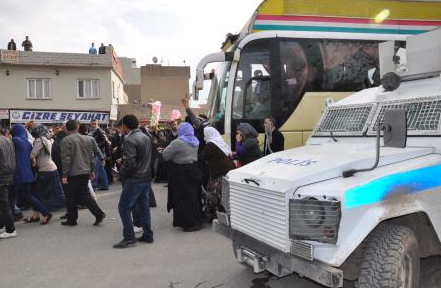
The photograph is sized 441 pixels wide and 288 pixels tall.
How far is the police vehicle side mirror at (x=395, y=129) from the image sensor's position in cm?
337

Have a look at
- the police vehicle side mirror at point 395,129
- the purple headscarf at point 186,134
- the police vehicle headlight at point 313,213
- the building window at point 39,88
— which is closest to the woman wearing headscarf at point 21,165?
the purple headscarf at point 186,134

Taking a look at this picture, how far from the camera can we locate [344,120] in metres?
5.18

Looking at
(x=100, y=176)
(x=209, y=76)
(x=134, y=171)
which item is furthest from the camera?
(x=100, y=176)

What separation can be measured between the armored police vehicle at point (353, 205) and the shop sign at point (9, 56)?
2807 cm

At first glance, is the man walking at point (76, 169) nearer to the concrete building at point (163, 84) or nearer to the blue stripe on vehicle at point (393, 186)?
the blue stripe on vehicle at point (393, 186)

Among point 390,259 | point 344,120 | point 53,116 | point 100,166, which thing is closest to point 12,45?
point 53,116

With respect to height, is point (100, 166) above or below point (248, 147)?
below

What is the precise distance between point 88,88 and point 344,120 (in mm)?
27415

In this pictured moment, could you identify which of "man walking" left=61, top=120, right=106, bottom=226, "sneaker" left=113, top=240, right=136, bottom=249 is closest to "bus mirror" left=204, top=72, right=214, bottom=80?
"man walking" left=61, top=120, right=106, bottom=226

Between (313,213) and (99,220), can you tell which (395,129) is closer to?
(313,213)

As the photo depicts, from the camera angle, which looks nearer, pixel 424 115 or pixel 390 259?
pixel 390 259

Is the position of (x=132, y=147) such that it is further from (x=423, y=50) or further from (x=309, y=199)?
(x=423, y=50)

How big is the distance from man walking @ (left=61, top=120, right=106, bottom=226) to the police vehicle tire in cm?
511

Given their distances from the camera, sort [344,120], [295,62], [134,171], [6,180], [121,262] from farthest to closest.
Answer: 1. [295,62]
2. [6,180]
3. [134,171]
4. [121,262]
5. [344,120]
